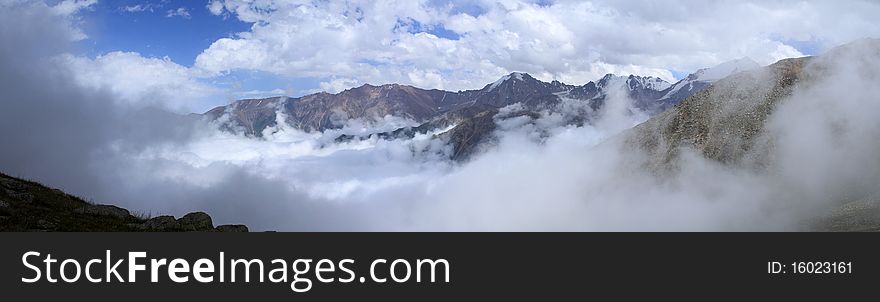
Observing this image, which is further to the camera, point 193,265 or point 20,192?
point 20,192

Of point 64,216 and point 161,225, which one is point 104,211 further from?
point 161,225

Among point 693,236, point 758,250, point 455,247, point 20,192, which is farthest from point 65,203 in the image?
point 758,250

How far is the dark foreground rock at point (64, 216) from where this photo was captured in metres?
29.8

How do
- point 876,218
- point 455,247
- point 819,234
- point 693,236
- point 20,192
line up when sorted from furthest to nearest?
point 876,218, point 20,192, point 819,234, point 693,236, point 455,247

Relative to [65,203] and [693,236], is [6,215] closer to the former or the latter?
[65,203]

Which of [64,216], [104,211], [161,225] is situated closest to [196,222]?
[161,225]

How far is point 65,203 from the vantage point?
35.6 meters

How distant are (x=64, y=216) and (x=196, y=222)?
731 cm

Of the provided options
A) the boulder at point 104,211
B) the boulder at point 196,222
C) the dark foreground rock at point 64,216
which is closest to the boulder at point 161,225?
the dark foreground rock at point 64,216

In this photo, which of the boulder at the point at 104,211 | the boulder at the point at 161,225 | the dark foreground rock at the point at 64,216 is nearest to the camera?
the dark foreground rock at the point at 64,216

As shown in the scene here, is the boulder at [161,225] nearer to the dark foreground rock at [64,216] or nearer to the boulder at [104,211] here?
the dark foreground rock at [64,216]

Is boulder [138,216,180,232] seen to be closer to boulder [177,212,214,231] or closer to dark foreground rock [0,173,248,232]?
dark foreground rock [0,173,248,232]

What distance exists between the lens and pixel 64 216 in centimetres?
3238

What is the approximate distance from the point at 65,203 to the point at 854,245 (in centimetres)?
4714
